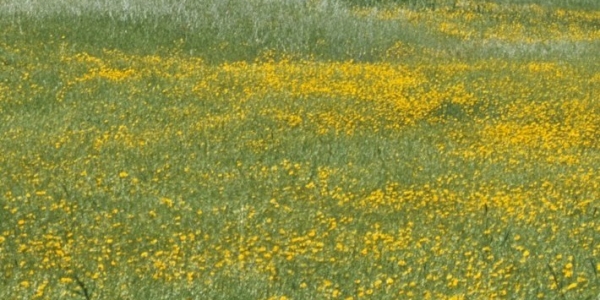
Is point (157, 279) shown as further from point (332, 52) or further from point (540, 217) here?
point (332, 52)

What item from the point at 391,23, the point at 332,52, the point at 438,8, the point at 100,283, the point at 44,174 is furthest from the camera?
the point at 438,8

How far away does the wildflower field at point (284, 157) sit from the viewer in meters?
7.82

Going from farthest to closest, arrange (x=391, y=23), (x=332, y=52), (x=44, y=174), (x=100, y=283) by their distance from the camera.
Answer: (x=391, y=23) → (x=332, y=52) → (x=44, y=174) → (x=100, y=283)

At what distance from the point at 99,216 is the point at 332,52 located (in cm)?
1177

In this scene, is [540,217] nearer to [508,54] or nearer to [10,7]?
[508,54]

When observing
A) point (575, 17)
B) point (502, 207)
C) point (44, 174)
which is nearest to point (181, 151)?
point (44, 174)

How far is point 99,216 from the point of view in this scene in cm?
936

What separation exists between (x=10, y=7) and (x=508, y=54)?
33.9ft

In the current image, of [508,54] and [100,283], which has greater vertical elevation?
[100,283]

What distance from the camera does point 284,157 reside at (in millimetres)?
12383

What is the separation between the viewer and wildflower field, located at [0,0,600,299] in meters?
7.82

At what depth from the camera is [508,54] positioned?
21.8 metres

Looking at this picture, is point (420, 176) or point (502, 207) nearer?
point (502, 207)

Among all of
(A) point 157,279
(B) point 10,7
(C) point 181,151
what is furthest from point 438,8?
(A) point 157,279
